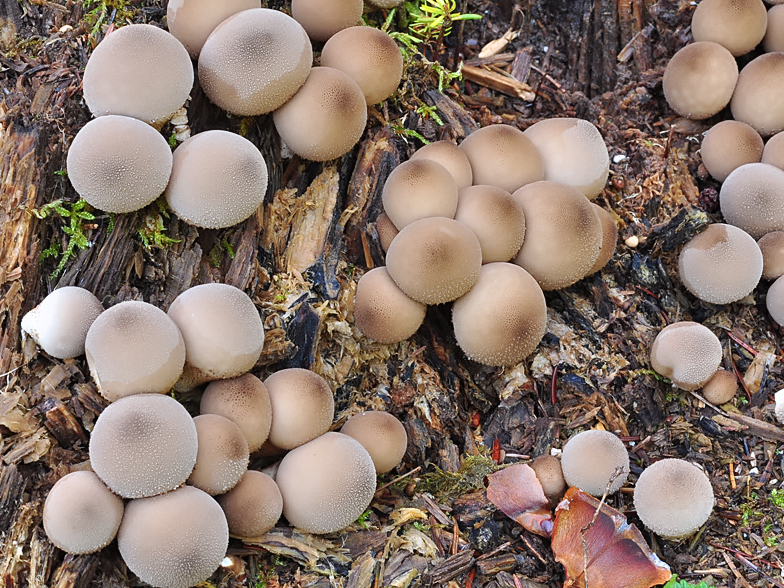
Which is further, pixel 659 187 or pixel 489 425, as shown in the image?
pixel 659 187

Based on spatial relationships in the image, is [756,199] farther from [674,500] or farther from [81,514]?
[81,514]

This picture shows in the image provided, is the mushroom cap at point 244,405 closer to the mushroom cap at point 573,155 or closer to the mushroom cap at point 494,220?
the mushroom cap at point 494,220

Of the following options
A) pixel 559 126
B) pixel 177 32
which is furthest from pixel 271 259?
pixel 559 126

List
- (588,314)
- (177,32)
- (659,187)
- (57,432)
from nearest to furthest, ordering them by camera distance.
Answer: (57,432)
(177,32)
(588,314)
(659,187)

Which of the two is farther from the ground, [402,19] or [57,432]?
[402,19]

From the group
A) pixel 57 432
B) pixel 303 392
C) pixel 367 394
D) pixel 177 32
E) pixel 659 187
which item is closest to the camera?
pixel 57 432

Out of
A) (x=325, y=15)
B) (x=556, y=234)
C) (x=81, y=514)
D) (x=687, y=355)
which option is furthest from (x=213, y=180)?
(x=687, y=355)

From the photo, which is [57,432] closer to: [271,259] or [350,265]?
[271,259]

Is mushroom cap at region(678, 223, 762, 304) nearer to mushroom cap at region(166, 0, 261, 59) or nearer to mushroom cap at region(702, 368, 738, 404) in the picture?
mushroom cap at region(702, 368, 738, 404)
